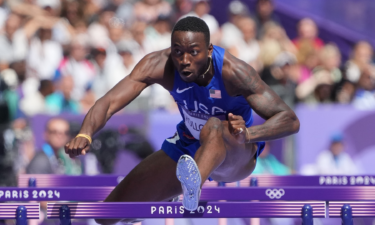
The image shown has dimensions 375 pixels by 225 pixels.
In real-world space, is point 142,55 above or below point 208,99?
above

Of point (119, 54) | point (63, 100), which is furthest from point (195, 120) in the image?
point (119, 54)

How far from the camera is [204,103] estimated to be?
15.4 feet

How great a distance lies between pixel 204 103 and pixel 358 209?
4.61 feet

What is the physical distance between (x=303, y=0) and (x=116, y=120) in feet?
18.2

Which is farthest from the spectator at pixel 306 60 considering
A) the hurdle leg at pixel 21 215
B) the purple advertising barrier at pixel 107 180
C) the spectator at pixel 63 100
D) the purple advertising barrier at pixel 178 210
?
the hurdle leg at pixel 21 215

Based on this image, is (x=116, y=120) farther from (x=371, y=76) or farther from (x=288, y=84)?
(x=371, y=76)

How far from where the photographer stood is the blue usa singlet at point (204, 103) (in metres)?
4.61

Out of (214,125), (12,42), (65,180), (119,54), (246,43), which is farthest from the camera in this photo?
(246,43)

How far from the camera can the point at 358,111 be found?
339 inches

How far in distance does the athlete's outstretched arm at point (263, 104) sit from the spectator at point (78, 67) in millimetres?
4870

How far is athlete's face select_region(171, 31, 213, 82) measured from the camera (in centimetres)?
425

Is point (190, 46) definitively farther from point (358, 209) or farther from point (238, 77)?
point (358, 209)

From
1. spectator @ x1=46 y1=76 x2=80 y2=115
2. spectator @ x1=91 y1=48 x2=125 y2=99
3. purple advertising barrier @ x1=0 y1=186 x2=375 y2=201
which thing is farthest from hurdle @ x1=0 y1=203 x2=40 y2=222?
spectator @ x1=91 y1=48 x2=125 y2=99

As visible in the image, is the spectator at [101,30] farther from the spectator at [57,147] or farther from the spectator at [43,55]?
the spectator at [57,147]
